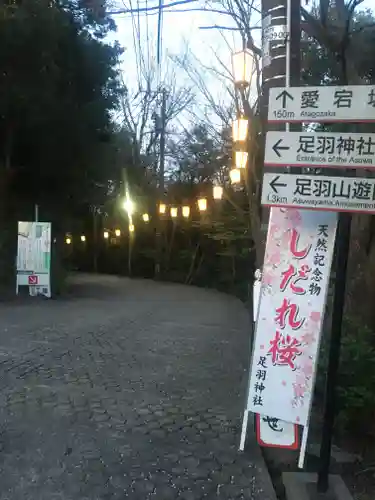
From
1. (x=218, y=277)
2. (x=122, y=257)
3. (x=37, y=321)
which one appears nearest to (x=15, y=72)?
(x=37, y=321)

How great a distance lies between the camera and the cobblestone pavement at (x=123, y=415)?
4199 millimetres

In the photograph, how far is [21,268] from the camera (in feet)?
55.9

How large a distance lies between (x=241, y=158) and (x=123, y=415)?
10.7 m

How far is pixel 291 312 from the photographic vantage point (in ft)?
14.0

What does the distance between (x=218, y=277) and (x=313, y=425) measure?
22.9 meters

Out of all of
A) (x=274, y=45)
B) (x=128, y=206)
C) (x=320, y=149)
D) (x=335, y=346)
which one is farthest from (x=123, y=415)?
(x=128, y=206)

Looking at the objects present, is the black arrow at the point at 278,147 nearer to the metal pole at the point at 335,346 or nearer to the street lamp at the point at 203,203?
the metal pole at the point at 335,346

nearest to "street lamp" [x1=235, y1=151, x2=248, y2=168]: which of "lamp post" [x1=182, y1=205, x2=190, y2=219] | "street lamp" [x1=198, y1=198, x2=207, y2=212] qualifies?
"street lamp" [x1=198, y1=198, x2=207, y2=212]

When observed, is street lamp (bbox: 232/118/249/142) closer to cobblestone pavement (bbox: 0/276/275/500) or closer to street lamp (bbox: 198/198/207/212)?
cobblestone pavement (bbox: 0/276/275/500)

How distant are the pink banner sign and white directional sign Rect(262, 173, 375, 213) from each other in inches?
10.7

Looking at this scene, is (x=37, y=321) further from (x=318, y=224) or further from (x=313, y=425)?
(x=318, y=224)

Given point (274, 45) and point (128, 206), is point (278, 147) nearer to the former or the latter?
point (274, 45)

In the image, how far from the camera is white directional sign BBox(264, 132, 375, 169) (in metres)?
3.76

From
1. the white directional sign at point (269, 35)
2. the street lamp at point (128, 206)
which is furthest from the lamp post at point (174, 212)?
the white directional sign at point (269, 35)
